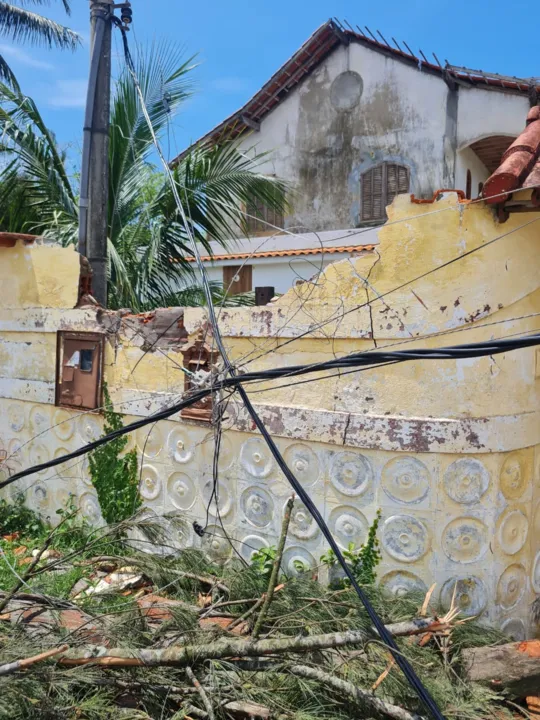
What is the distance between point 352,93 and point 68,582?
47.2 feet

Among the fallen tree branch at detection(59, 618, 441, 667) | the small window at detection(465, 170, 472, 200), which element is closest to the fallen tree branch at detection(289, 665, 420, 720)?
the fallen tree branch at detection(59, 618, 441, 667)

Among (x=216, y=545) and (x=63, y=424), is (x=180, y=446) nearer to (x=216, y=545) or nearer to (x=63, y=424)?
(x=216, y=545)

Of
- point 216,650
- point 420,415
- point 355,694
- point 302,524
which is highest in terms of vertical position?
point 420,415

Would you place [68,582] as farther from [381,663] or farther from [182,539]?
[381,663]

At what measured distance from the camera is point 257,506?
5.96 metres

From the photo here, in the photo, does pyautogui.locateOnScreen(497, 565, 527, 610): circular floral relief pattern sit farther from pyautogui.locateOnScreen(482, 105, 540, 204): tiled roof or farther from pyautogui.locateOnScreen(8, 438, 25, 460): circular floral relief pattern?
pyautogui.locateOnScreen(8, 438, 25, 460): circular floral relief pattern

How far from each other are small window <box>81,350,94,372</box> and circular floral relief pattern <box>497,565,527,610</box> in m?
4.51

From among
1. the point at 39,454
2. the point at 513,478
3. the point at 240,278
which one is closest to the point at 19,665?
the point at 513,478

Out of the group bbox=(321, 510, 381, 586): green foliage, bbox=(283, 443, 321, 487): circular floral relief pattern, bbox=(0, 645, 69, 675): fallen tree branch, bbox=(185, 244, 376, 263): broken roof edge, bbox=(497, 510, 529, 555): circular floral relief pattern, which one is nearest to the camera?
bbox=(0, 645, 69, 675): fallen tree branch

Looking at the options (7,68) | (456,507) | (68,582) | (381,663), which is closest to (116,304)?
(68,582)

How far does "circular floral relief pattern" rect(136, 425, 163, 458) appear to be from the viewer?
666 cm

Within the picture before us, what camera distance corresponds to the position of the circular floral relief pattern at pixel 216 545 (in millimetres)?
6180

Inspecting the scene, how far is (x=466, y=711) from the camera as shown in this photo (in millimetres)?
4059

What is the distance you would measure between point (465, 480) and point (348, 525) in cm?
102
